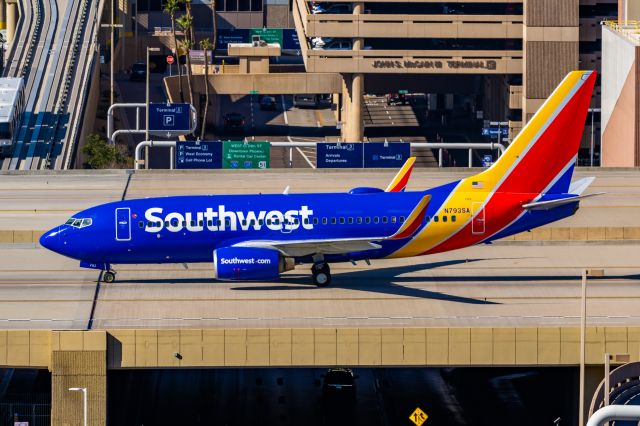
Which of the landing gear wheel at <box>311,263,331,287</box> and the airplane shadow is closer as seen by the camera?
the airplane shadow

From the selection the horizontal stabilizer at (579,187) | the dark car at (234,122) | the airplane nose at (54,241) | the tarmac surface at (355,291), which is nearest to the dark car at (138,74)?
the dark car at (234,122)

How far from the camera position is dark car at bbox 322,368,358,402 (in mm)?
72562

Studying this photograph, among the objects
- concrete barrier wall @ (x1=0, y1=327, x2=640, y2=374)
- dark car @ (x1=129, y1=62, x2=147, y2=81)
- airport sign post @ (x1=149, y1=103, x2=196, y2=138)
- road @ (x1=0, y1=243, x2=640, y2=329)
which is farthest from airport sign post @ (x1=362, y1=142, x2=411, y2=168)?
dark car @ (x1=129, y1=62, x2=147, y2=81)

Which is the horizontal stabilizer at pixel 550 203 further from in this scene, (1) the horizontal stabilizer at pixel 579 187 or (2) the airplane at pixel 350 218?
(1) the horizontal stabilizer at pixel 579 187

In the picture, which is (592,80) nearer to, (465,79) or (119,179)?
(119,179)

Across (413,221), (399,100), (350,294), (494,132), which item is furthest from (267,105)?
(413,221)

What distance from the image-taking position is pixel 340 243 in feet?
226

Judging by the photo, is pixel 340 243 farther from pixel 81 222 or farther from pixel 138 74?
pixel 138 74

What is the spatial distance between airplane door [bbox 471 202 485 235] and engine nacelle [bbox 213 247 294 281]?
30.2 feet

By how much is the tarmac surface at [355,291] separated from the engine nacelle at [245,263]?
1241 mm

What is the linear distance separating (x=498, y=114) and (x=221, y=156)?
6952cm

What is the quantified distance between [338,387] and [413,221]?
9.75 m

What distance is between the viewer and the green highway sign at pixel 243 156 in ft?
359

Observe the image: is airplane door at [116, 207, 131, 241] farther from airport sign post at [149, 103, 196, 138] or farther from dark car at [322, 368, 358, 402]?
airport sign post at [149, 103, 196, 138]
